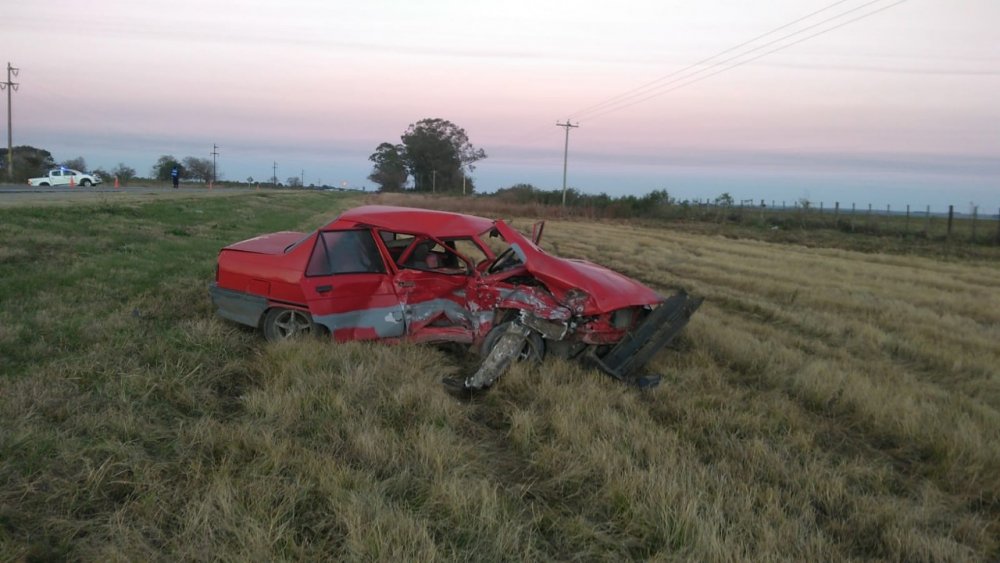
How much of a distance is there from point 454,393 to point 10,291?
5.61 m

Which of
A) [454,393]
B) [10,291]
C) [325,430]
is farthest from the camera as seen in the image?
[10,291]

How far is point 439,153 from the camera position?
106125 millimetres

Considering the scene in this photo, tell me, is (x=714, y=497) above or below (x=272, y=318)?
below

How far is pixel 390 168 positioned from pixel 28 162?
6240 centimetres

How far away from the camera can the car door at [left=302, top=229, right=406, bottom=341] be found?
6.39m

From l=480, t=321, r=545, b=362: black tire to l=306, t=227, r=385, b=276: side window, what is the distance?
1317mm

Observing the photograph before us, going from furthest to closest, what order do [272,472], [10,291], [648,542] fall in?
[10,291] < [272,472] < [648,542]

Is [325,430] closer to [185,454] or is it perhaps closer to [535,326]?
[185,454]

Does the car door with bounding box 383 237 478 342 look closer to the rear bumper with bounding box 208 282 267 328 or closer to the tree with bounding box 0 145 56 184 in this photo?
the rear bumper with bounding box 208 282 267 328

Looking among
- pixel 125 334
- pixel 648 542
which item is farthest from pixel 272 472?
pixel 125 334

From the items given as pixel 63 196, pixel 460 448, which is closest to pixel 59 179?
pixel 63 196

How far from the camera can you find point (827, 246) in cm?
2744

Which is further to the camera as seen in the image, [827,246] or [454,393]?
[827,246]

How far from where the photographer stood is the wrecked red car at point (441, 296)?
602 cm
